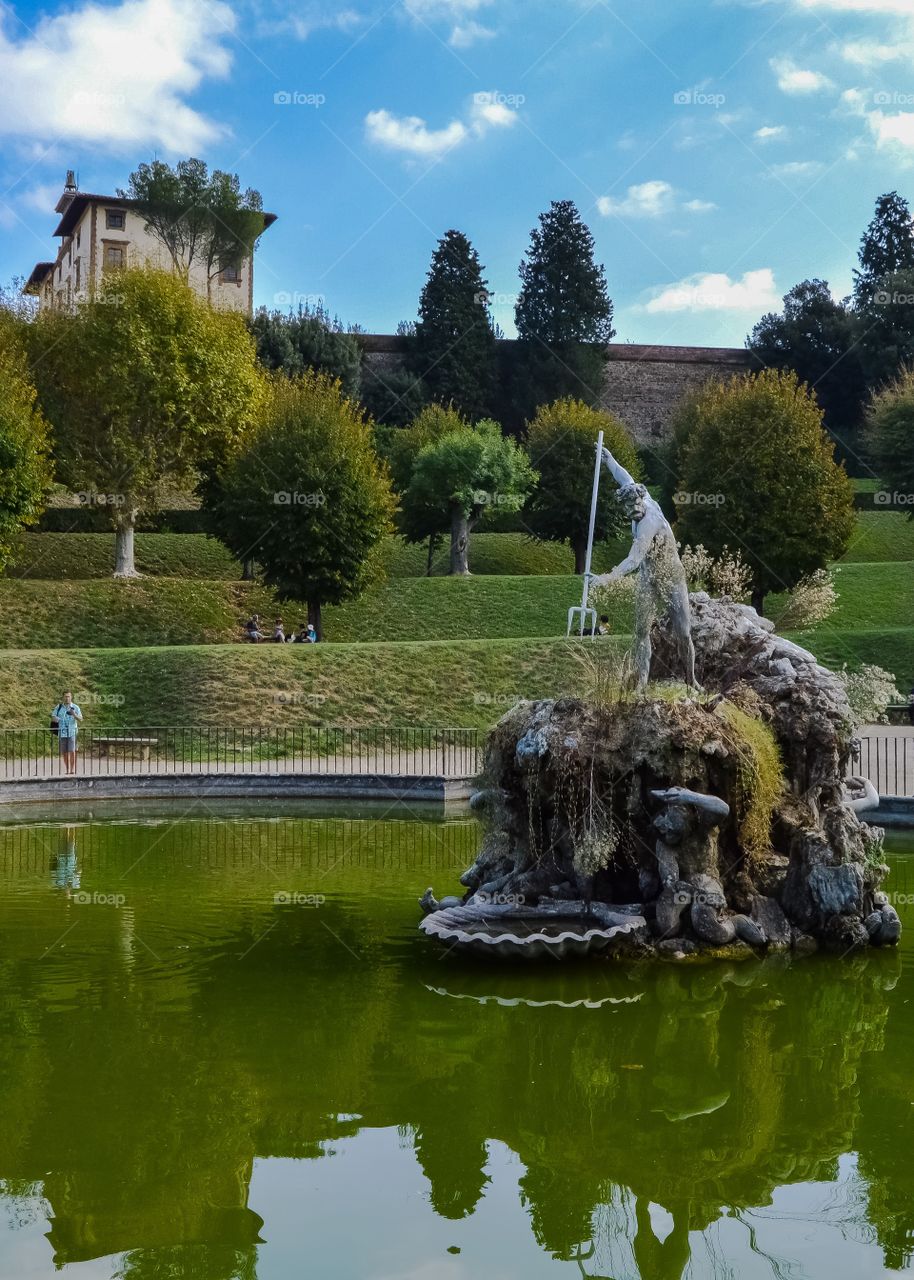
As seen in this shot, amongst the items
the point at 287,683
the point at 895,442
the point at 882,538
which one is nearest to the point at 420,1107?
the point at 287,683

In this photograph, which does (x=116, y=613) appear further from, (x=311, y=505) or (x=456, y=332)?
(x=456, y=332)

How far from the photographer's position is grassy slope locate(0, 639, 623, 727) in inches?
1180

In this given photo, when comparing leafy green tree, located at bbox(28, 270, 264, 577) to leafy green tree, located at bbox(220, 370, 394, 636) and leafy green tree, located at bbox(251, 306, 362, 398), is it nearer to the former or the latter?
leafy green tree, located at bbox(220, 370, 394, 636)

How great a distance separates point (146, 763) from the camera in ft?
87.7

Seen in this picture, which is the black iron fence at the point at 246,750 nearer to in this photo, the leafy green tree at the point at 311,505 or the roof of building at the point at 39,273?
the leafy green tree at the point at 311,505

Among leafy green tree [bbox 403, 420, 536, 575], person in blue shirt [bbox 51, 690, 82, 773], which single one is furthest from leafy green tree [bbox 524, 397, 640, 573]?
person in blue shirt [bbox 51, 690, 82, 773]

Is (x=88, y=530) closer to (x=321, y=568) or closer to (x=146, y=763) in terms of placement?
(x=321, y=568)

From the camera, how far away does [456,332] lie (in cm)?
6762

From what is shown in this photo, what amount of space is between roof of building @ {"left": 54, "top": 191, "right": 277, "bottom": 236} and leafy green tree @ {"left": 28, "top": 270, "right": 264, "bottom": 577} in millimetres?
26344

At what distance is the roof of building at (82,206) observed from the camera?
225 ft

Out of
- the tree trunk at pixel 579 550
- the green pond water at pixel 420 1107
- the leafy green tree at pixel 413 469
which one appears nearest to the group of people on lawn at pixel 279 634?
the leafy green tree at pixel 413 469

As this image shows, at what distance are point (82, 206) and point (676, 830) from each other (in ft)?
215

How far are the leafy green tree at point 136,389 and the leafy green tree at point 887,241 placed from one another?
4268 centimetres

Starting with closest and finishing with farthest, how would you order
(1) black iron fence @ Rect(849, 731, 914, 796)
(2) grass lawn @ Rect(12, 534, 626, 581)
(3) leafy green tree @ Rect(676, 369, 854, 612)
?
(1) black iron fence @ Rect(849, 731, 914, 796), (3) leafy green tree @ Rect(676, 369, 854, 612), (2) grass lawn @ Rect(12, 534, 626, 581)
